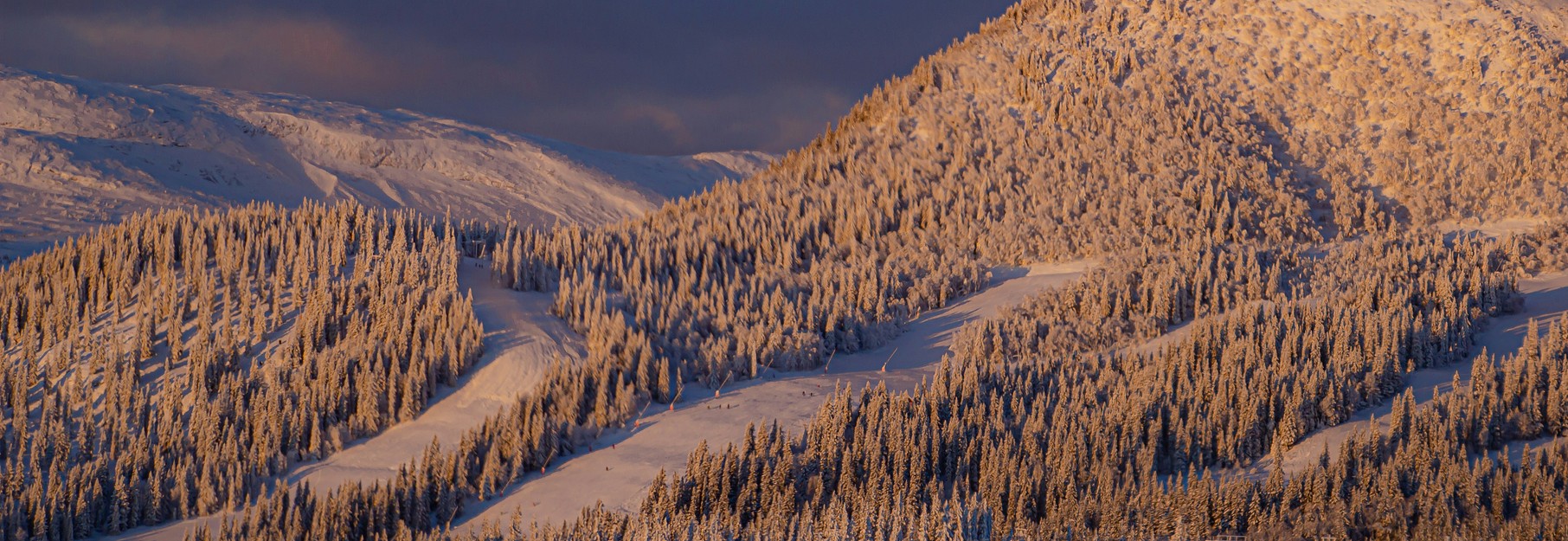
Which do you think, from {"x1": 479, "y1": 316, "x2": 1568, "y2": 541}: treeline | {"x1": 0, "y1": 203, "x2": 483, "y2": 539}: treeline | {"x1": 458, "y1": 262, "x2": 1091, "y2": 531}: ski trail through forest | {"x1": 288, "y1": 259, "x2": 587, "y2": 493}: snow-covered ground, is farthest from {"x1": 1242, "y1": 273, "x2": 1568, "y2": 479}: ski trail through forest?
{"x1": 0, "y1": 203, "x2": 483, "y2": 539}: treeline

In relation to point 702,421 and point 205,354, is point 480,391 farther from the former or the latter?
point 205,354

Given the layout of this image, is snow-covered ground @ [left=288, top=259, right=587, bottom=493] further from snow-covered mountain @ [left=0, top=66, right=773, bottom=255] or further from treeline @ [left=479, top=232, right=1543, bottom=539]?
snow-covered mountain @ [left=0, top=66, right=773, bottom=255]

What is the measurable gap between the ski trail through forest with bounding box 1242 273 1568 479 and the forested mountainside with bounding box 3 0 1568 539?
73 centimetres

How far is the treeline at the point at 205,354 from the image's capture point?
61.8m

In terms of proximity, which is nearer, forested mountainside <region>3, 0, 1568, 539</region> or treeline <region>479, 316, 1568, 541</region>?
treeline <region>479, 316, 1568, 541</region>

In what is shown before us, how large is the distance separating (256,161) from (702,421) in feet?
376

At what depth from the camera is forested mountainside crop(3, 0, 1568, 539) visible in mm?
54469

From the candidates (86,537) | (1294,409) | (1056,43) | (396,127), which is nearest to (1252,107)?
(1056,43)

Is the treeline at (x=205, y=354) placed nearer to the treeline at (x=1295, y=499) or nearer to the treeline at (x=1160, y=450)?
the treeline at (x=1295, y=499)

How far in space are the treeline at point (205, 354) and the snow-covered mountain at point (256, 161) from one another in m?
53.9

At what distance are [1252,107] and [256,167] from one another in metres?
110

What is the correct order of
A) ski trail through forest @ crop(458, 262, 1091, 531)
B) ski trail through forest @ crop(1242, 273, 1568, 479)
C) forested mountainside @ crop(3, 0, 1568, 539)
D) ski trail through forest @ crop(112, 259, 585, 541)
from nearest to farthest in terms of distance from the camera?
forested mountainside @ crop(3, 0, 1568, 539) → ski trail through forest @ crop(1242, 273, 1568, 479) → ski trail through forest @ crop(458, 262, 1091, 531) → ski trail through forest @ crop(112, 259, 585, 541)

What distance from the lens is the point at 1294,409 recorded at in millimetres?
57562

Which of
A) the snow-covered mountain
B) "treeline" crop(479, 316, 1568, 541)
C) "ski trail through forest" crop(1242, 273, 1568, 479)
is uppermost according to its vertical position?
the snow-covered mountain
